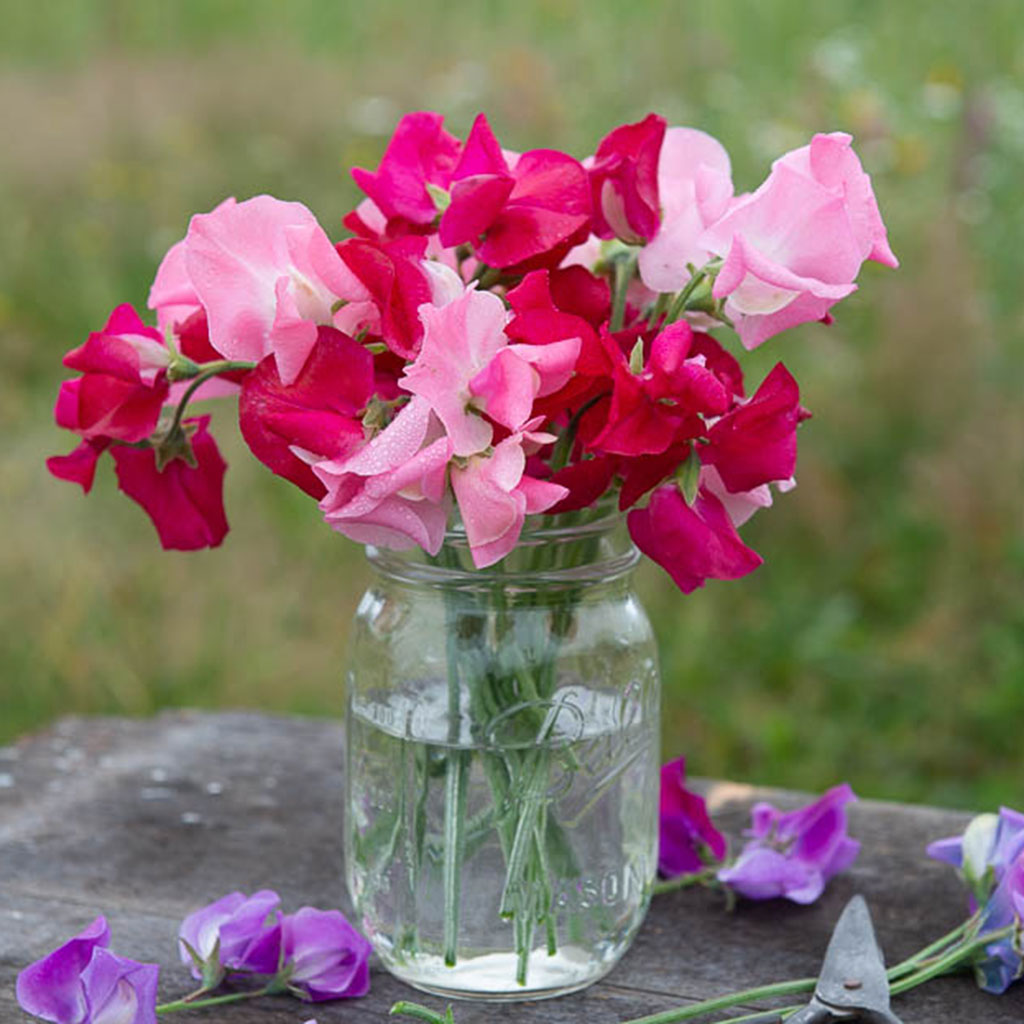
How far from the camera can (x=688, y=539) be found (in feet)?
Result: 2.95

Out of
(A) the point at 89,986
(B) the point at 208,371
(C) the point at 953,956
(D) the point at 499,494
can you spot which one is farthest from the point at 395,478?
(C) the point at 953,956

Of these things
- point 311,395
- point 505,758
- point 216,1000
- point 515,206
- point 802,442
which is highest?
point 515,206

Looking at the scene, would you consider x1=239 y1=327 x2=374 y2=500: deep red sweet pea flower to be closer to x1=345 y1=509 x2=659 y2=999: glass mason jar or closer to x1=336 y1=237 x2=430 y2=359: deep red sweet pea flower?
x1=336 y1=237 x2=430 y2=359: deep red sweet pea flower

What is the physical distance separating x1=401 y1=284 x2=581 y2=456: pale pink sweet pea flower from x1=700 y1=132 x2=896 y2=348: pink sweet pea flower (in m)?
0.10

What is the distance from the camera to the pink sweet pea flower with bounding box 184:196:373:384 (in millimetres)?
879

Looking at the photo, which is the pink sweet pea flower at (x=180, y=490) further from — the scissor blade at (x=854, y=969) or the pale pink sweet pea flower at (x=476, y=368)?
the scissor blade at (x=854, y=969)

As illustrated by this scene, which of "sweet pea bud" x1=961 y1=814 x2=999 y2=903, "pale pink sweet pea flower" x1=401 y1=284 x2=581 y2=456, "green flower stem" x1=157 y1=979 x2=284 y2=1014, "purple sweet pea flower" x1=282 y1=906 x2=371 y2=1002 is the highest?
"pale pink sweet pea flower" x1=401 y1=284 x2=581 y2=456

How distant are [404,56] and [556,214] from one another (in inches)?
165

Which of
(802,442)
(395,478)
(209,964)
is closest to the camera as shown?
(395,478)

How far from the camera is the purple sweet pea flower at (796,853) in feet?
3.87

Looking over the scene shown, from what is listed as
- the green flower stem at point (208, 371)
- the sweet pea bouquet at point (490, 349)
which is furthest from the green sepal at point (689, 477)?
the green flower stem at point (208, 371)

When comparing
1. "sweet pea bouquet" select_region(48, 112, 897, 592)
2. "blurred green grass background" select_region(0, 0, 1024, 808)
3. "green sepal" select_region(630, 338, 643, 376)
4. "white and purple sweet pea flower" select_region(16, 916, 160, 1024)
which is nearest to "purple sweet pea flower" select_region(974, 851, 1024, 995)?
"sweet pea bouquet" select_region(48, 112, 897, 592)

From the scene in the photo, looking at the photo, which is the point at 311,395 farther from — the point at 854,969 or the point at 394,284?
the point at 854,969

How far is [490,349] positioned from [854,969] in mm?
453
